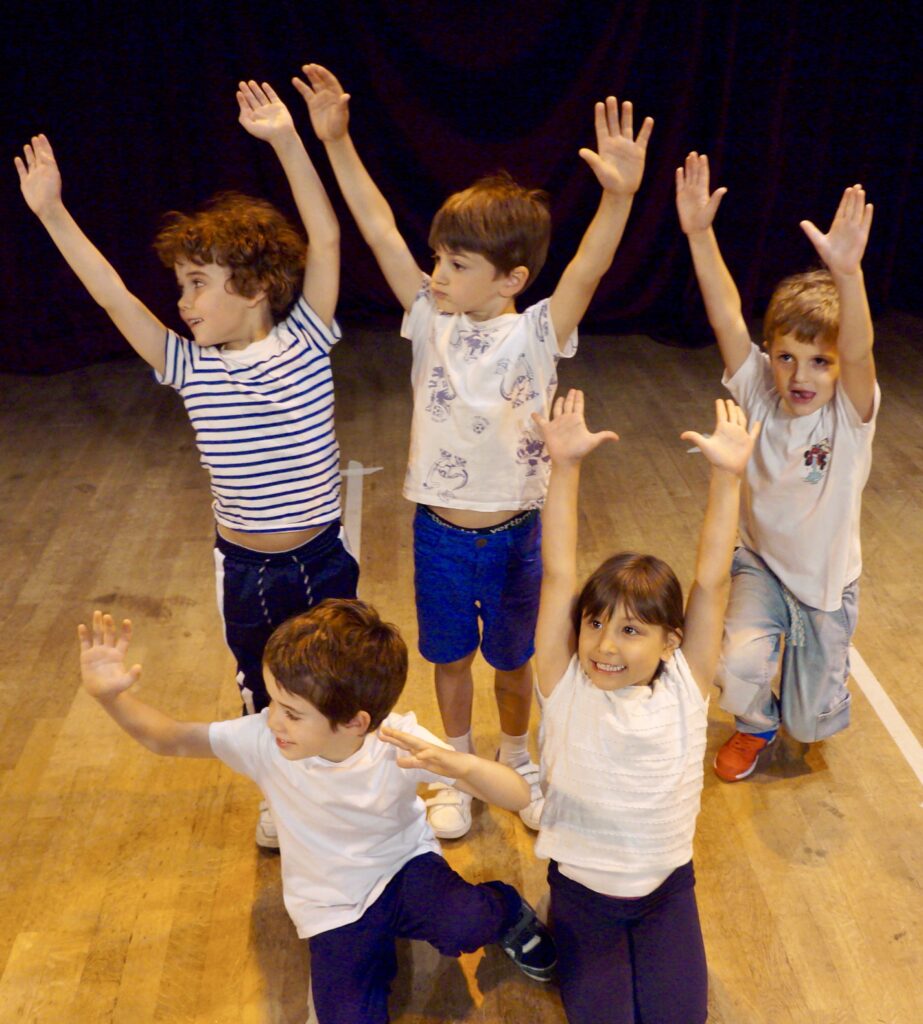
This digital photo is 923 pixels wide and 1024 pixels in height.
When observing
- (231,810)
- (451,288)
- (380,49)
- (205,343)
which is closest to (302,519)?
(205,343)

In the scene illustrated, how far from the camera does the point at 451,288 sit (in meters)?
2.16

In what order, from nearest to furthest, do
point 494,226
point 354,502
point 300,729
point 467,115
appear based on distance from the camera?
point 300,729 < point 494,226 < point 354,502 < point 467,115

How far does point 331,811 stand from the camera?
198 cm

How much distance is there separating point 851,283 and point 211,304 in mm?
1215

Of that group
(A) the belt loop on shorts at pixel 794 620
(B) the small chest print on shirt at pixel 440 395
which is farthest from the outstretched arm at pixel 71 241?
(A) the belt loop on shorts at pixel 794 620

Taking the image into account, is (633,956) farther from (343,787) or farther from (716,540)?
(716,540)

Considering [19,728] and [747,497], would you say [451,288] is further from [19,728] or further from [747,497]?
[19,728]

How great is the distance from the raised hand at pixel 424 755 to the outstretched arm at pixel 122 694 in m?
0.40

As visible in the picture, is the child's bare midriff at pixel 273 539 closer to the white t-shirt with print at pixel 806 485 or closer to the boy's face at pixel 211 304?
the boy's face at pixel 211 304

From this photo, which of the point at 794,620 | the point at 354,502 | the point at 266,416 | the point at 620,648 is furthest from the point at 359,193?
the point at 354,502

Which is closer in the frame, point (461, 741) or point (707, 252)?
point (707, 252)

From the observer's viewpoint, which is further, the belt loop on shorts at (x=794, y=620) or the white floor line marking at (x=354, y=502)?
the white floor line marking at (x=354, y=502)

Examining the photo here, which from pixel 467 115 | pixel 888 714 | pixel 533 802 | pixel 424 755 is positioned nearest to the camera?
pixel 424 755

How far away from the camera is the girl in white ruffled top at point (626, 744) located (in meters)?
1.96
